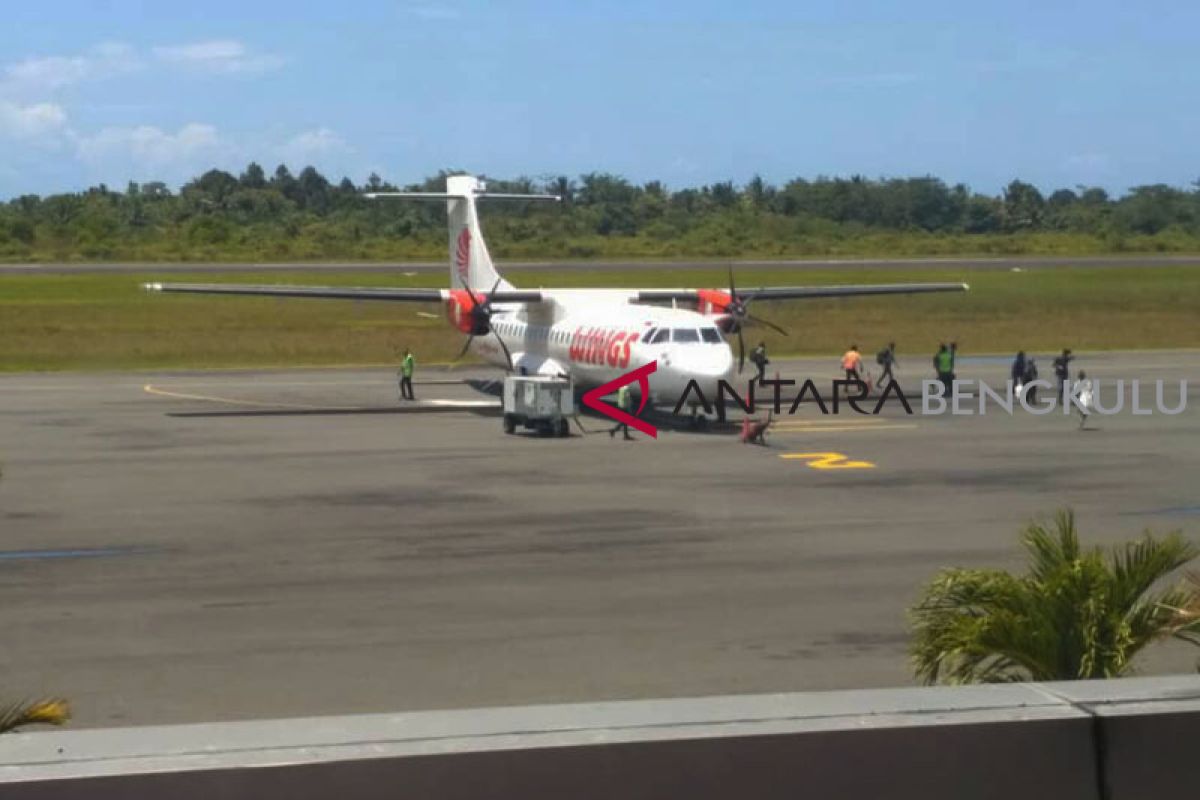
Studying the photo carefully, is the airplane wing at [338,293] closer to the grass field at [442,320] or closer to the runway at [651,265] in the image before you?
the grass field at [442,320]

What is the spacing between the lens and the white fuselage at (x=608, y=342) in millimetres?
31016

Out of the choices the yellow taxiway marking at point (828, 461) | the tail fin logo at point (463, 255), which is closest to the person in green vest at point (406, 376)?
the tail fin logo at point (463, 255)

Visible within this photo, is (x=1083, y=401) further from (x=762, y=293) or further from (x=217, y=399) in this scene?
(x=217, y=399)

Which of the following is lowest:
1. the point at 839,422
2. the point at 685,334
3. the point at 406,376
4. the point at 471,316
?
the point at 839,422

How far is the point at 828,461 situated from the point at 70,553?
1301cm

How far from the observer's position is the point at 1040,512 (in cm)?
2175

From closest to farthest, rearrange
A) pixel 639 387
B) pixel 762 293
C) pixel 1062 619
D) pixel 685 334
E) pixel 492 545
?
pixel 1062 619, pixel 492 545, pixel 685 334, pixel 639 387, pixel 762 293

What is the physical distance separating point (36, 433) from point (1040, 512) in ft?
65.5

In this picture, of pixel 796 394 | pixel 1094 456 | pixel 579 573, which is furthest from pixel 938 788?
pixel 796 394

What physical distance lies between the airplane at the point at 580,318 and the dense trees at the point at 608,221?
2438 inches

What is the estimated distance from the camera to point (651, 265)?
94000mm

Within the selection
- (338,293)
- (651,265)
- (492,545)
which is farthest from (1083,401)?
(651,265)

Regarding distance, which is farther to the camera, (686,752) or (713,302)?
(713,302)

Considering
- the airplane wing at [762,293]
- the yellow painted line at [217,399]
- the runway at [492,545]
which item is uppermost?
the airplane wing at [762,293]
